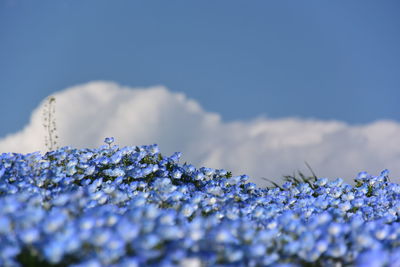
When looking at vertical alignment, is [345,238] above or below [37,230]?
below

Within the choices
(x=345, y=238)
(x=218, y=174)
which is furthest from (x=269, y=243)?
(x=218, y=174)

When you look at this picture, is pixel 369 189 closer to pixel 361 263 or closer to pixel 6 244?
pixel 361 263

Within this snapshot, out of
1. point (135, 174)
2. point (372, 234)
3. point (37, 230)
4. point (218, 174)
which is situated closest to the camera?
point (37, 230)

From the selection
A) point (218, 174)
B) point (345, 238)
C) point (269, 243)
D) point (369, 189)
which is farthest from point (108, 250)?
point (369, 189)

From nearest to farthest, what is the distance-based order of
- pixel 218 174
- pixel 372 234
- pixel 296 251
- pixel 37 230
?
pixel 37 230
pixel 296 251
pixel 372 234
pixel 218 174

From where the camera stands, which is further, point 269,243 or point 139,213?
point 269,243

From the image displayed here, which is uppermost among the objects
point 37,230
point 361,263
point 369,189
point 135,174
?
point 135,174

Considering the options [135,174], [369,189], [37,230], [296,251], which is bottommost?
[296,251]

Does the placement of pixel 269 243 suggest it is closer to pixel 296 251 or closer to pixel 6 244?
pixel 296 251

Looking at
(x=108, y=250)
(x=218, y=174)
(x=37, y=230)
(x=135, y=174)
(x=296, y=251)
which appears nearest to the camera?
(x=108, y=250)
